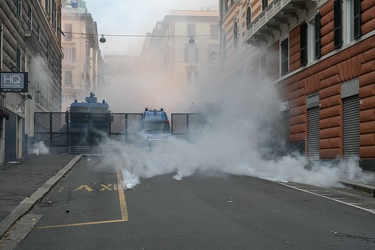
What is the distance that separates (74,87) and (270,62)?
47.5 m

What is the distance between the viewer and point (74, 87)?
6744 centimetres

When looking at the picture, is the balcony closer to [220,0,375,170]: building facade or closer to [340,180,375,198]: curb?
[220,0,375,170]: building facade

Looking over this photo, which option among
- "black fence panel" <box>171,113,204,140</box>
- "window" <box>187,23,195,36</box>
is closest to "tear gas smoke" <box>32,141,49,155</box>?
"black fence panel" <box>171,113,204,140</box>

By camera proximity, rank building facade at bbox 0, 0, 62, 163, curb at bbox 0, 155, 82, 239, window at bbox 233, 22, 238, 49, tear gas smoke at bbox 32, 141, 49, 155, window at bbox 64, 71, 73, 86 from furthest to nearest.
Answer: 1. window at bbox 64, 71, 73, 86
2. window at bbox 233, 22, 238, 49
3. tear gas smoke at bbox 32, 141, 49, 155
4. building facade at bbox 0, 0, 62, 163
5. curb at bbox 0, 155, 82, 239

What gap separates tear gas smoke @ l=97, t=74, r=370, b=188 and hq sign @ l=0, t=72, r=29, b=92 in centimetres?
458

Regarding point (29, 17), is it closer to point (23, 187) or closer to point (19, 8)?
point (19, 8)

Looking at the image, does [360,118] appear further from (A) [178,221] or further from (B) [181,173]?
(A) [178,221]

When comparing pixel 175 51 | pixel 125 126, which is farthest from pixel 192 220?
pixel 175 51

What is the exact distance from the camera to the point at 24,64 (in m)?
23.4

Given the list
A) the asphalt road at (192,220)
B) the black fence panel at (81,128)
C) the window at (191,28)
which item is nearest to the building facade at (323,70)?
the asphalt road at (192,220)

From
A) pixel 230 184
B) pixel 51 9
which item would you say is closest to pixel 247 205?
pixel 230 184

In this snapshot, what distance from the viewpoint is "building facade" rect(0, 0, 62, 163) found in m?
18.4

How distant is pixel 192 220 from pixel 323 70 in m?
12.8

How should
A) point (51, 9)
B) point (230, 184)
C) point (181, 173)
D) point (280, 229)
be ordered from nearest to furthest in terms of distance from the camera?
point (280, 229)
point (230, 184)
point (181, 173)
point (51, 9)
